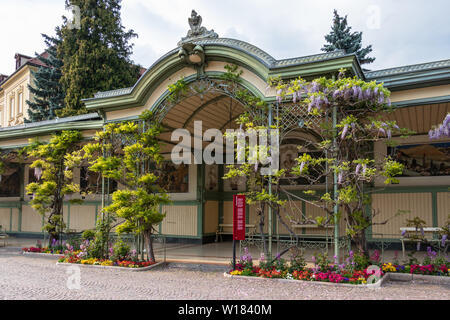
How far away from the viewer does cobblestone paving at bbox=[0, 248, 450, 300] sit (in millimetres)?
6980

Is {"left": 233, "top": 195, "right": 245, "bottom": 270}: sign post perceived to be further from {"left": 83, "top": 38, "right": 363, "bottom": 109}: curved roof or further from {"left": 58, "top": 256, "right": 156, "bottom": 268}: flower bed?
{"left": 83, "top": 38, "right": 363, "bottom": 109}: curved roof

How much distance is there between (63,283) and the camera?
27.2 ft

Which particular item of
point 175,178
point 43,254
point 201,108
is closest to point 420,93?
point 201,108

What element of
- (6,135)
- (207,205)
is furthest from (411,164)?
(6,135)

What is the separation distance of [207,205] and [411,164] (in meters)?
7.27

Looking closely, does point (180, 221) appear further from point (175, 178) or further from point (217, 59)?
point (217, 59)

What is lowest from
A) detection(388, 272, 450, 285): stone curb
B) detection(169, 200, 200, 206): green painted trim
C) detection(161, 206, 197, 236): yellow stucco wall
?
detection(388, 272, 450, 285): stone curb

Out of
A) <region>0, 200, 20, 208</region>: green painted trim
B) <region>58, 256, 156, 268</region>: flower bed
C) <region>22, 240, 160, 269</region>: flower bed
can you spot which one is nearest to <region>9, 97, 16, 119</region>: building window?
<region>0, 200, 20, 208</region>: green painted trim

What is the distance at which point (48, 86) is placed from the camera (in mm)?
26078

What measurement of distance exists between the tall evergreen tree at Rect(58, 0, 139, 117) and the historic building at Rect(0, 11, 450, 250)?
20.8 feet

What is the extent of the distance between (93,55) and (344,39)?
47.3 ft

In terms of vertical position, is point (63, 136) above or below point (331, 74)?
below

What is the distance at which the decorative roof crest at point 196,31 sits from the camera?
10.1m
